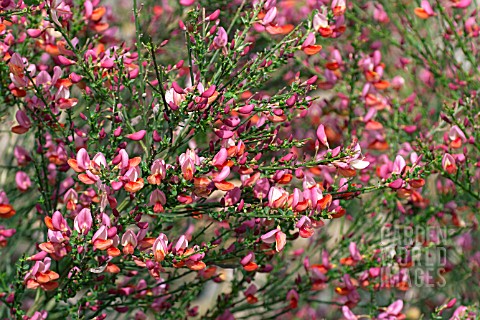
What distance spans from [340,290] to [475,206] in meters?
0.91

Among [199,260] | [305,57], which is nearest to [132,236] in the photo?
[199,260]

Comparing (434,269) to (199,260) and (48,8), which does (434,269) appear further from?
(48,8)

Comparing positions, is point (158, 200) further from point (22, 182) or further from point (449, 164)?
point (449, 164)

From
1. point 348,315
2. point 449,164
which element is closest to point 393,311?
point 348,315

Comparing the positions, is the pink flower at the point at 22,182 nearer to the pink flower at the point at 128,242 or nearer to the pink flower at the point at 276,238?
the pink flower at the point at 128,242

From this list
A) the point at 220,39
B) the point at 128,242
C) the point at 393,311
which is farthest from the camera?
the point at 393,311

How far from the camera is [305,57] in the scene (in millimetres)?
4609

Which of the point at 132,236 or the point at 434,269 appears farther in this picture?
the point at 434,269

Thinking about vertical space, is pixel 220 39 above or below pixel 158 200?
above

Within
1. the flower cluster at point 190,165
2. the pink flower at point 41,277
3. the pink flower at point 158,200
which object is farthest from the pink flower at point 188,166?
the pink flower at point 41,277

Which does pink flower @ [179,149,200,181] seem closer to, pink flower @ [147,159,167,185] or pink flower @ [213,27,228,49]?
pink flower @ [147,159,167,185]

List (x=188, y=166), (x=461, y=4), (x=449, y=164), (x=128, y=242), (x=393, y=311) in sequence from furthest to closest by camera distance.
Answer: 1. (x=461, y=4)
2. (x=393, y=311)
3. (x=449, y=164)
4. (x=128, y=242)
5. (x=188, y=166)

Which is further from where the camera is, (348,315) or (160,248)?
(348,315)

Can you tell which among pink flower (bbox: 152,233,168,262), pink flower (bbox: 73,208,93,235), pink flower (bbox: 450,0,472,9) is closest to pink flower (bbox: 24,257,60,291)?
pink flower (bbox: 73,208,93,235)
